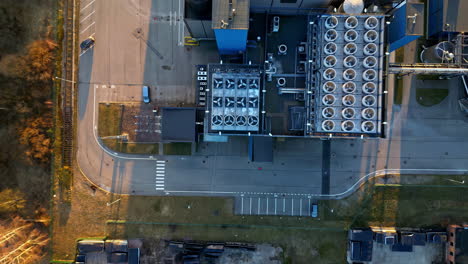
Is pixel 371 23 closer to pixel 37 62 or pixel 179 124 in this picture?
pixel 179 124

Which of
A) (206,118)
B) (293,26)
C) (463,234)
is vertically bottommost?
(463,234)

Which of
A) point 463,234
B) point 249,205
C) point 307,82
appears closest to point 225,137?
point 249,205

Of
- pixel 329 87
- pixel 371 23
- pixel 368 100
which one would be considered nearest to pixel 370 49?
pixel 371 23

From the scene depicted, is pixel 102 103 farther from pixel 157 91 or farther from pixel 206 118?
pixel 206 118

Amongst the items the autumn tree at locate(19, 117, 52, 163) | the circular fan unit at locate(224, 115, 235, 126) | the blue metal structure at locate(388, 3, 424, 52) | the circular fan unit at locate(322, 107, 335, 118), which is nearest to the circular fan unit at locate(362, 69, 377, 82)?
the circular fan unit at locate(322, 107, 335, 118)

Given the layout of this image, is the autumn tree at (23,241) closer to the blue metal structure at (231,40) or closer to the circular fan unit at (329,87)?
the blue metal structure at (231,40)

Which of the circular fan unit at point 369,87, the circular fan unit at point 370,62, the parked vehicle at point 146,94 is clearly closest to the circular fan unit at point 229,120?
the parked vehicle at point 146,94
